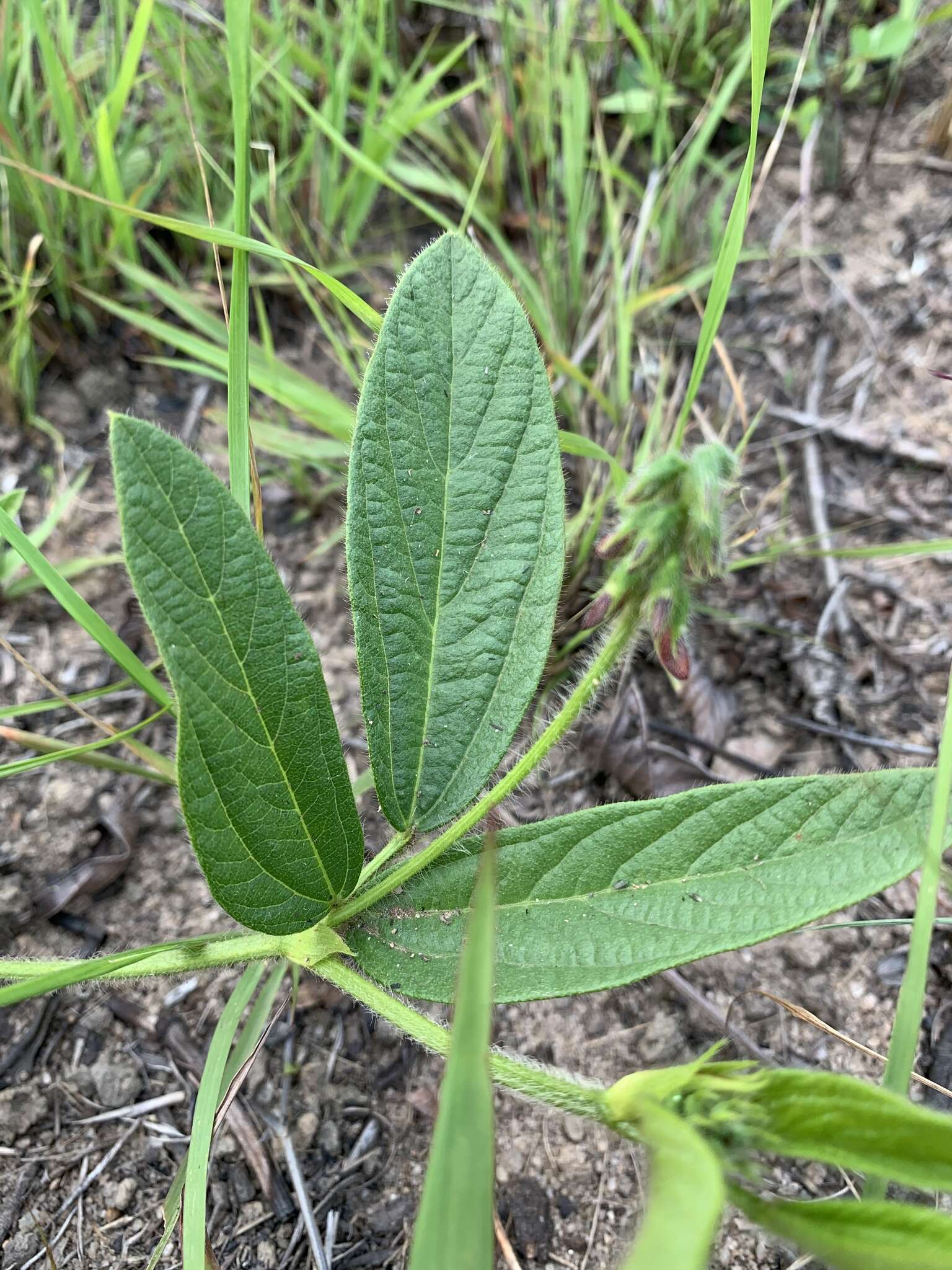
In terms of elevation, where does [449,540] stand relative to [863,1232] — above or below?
above

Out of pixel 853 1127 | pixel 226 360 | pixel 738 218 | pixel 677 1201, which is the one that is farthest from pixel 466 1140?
pixel 226 360

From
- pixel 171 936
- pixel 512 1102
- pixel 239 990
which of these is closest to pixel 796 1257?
pixel 512 1102

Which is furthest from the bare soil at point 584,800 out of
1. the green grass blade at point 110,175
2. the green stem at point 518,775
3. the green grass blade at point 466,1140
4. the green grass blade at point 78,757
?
the green grass blade at point 466,1140

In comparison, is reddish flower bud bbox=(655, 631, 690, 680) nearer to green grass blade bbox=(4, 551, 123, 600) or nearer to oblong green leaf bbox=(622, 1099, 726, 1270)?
oblong green leaf bbox=(622, 1099, 726, 1270)

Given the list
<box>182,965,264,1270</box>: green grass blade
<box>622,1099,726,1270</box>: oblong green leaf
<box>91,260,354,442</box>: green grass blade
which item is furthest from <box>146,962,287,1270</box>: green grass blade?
<box>91,260,354,442</box>: green grass blade

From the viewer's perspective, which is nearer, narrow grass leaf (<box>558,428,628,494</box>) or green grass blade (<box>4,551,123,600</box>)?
narrow grass leaf (<box>558,428,628,494</box>)

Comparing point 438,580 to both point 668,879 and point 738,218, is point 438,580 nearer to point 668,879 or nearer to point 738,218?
point 668,879

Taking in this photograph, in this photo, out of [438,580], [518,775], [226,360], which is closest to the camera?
[518,775]

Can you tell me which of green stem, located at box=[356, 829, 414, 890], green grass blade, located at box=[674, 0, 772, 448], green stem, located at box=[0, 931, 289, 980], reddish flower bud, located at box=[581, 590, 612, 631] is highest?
green grass blade, located at box=[674, 0, 772, 448]
